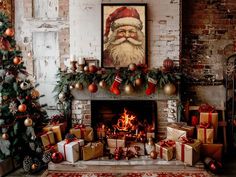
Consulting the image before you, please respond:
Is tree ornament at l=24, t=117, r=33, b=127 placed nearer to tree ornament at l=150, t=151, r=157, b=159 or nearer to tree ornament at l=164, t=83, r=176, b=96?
tree ornament at l=150, t=151, r=157, b=159

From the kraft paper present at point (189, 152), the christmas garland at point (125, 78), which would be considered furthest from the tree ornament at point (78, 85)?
the kraft paper present at point (189, 152)

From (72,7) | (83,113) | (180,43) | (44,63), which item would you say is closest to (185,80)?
(180,43)

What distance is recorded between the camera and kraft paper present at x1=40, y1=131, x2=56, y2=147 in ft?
16.3

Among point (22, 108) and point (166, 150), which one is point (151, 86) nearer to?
point (166, 150)

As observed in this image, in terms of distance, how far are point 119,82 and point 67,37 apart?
1654 mm

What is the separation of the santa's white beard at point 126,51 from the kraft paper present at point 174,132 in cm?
119

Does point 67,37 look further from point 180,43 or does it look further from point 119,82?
point 180,43

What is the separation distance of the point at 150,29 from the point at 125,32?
0.43m

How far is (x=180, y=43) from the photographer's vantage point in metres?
5.49

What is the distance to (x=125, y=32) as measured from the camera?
5.42m

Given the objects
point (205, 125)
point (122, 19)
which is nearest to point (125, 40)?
point (122, 19)

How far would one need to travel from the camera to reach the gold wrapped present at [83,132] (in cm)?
521

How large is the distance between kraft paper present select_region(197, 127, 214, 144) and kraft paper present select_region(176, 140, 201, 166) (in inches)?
9.4

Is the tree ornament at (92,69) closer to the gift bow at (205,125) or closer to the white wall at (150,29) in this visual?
the white wall at (150,29)
